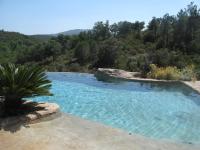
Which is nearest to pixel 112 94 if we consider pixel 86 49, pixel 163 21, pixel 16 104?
pixel 16 104

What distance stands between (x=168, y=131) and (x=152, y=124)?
76cm

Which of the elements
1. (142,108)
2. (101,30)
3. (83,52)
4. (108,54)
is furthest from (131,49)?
(142,108)

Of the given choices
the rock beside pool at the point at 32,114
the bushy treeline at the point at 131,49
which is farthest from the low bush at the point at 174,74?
the rock beside pool at the point at 32,114

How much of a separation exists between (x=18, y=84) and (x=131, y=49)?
2818 centimetres

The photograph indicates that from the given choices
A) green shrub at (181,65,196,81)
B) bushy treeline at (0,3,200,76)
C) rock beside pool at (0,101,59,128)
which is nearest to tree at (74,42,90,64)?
bushy treeline at (0,3,200,76)

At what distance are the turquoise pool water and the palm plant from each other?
204 centimetres

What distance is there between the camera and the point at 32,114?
7.94 m

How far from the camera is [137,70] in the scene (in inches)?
976

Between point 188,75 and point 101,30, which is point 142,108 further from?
point 101,30

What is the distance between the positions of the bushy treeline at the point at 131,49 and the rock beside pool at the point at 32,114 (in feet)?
45.8

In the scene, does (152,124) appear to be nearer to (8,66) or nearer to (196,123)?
(196,123)

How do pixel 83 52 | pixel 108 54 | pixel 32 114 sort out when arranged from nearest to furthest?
pixel 32 114 < pixel 108 54 < pixel 83 52

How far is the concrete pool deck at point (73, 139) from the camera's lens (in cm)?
636

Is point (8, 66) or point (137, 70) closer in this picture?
point (8, 66)
